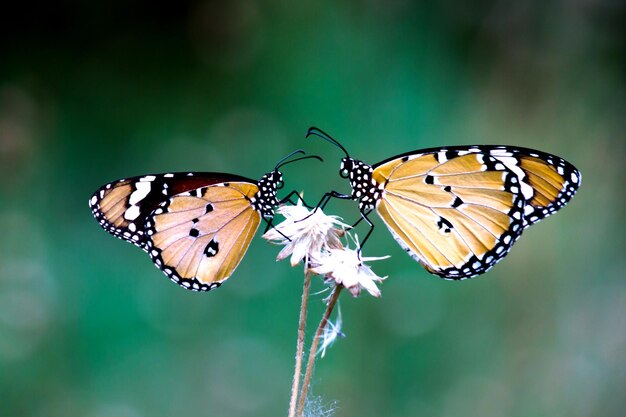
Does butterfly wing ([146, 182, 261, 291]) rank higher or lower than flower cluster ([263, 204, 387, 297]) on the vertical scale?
higher

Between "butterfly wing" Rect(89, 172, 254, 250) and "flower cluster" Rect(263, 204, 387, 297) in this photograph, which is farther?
"butterfly wing" Rect(89, 172, 254, 250)

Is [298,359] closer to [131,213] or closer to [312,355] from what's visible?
[312,355]

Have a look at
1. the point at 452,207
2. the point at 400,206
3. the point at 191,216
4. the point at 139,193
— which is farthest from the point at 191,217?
the point at 452,207

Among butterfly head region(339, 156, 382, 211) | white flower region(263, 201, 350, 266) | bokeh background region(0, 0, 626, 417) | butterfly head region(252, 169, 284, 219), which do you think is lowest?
white flower region(263, 201, 350, 266)

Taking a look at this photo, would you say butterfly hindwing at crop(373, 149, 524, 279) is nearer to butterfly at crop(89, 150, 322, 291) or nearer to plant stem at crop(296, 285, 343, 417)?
butterfly at crop(89, 150, 322, 291)

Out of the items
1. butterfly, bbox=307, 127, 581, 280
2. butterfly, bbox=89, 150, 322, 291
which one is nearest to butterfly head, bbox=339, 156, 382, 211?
butterfly, bbox=307, 127, 581, 280

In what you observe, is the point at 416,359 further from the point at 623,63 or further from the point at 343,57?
the point at 623,63

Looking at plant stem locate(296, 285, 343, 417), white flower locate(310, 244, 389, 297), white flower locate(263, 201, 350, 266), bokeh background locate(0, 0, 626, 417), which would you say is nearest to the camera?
plant stem locate(296, 285, 343, 417)
